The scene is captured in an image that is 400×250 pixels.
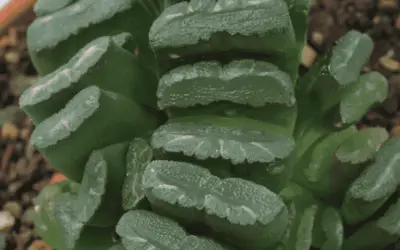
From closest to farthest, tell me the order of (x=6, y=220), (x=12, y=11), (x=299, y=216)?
(x=299, y=216)
(x=6, y=220)
(x=12, y=11)

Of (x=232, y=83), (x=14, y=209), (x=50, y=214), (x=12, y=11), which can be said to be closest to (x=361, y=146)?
(x=232, y=83)

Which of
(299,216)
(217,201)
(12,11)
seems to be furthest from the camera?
(12,11)

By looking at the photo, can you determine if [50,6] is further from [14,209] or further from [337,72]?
[14,209]

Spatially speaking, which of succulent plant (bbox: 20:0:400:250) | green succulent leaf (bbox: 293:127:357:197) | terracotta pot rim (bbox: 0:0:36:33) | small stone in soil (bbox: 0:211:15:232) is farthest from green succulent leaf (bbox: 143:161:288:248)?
terracotta pot rim (bbox: 0:0:36:33)

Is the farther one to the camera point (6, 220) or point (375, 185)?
point (6, 220)

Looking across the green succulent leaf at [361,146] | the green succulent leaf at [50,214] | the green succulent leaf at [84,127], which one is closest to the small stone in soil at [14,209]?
the green succulent leaf at [50,214]

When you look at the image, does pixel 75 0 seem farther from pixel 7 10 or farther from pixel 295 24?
pixel 7 10

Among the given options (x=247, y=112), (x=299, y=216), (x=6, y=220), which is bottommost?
(x=6, y=220)
